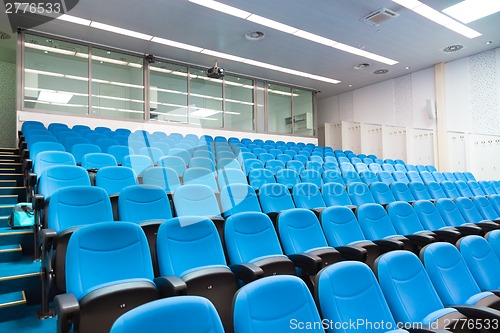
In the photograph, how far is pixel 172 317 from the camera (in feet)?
2.93

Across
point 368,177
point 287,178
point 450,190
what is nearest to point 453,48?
point 450,190

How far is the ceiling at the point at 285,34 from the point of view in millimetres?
5332

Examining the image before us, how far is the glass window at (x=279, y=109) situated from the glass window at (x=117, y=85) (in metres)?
3.67

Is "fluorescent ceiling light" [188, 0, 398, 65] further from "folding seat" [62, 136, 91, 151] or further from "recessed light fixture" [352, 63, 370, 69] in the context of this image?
"folding seat" [62, 136, 91, 151]

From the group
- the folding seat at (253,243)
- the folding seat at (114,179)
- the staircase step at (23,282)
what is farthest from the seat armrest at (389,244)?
the staircase step at (23,282)

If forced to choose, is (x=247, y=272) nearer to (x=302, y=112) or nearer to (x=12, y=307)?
(x=12, y=307)

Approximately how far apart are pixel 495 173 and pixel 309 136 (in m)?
4.70

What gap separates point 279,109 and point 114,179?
735cm

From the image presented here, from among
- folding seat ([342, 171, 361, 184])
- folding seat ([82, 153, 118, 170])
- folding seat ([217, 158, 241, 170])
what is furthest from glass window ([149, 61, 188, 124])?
folding seat ([342, 171, 361, 184])

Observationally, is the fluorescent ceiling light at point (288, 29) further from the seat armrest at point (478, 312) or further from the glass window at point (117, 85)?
the seat armrest at point (478, 312)

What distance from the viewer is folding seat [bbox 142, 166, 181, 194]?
3.15 m

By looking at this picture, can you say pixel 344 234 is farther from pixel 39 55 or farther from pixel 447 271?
pixel 39 55

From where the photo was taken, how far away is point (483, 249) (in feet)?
6.77

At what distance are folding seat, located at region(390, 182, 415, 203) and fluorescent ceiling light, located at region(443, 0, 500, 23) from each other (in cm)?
333
